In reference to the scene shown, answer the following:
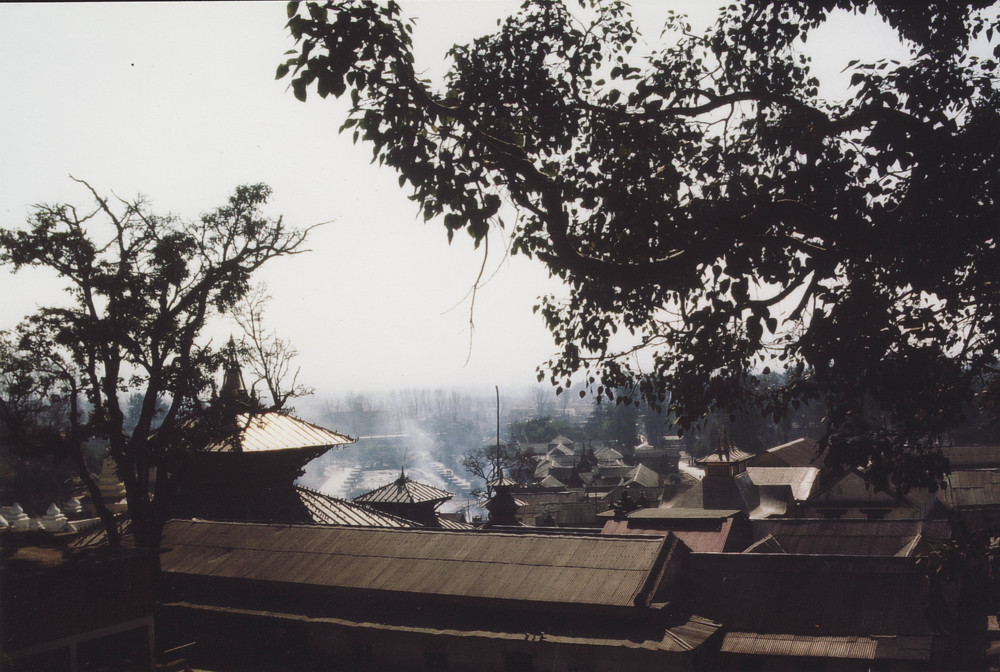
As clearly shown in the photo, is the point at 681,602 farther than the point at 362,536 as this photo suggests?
No

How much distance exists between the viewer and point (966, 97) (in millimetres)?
8109

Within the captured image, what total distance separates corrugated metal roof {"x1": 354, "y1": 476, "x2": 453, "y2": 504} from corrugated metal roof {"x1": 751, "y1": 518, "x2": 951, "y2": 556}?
14.1 m

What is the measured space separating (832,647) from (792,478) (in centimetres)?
4396

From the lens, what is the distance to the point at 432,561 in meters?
17.8

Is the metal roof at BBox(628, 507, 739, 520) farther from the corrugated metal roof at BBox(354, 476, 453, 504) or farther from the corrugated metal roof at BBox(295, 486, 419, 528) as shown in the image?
the corrugated metal roof at BBox(295, 486, 419, 528)

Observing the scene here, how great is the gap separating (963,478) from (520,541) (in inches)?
1628

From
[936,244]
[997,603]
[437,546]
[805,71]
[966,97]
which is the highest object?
[805,71]

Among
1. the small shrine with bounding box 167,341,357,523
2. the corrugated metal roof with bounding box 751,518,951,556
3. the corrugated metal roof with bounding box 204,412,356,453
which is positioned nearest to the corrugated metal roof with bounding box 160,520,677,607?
the small shrine with bounding box 167,341,357,523

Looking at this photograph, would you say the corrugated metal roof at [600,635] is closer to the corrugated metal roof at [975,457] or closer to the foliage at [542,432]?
the corrugated metal roof at [975,457]

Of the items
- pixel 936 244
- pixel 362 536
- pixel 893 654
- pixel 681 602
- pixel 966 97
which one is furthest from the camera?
pixel 362 536

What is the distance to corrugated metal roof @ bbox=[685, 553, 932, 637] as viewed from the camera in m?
16.1

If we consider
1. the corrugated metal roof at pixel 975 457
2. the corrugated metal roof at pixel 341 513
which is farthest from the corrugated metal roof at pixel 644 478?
the corrugated metal roof at pixel 341 513

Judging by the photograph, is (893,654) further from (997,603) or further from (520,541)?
(520,541)

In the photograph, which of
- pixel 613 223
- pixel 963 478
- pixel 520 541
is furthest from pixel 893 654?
pixel 963 478
